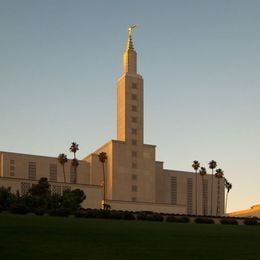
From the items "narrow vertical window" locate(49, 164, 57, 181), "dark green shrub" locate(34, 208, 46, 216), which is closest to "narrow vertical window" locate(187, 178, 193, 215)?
"narrow vertical window" locate(49, 164, 57, 181)

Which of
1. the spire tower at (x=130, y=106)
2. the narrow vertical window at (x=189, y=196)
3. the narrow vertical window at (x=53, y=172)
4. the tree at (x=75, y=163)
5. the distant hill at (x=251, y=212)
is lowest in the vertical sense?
the distant hill at (x=251, y=212)

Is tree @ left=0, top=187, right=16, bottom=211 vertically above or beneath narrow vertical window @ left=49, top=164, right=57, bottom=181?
beneath

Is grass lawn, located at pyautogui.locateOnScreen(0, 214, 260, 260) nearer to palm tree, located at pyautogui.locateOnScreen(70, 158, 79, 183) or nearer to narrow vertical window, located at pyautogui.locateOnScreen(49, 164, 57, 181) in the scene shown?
palm tree, located at pyautogui.locateOnScreen(70, 158, 79, 183)

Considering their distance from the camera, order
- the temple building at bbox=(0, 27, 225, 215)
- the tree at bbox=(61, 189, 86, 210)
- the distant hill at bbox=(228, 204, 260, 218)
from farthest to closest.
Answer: the distant hill at bbox=(228, 204, 260, 218), the temple building at bbox=(0, 27, 225, 215), the tree at bbox=(61, 189, 86, 210)

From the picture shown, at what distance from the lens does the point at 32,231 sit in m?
27.4

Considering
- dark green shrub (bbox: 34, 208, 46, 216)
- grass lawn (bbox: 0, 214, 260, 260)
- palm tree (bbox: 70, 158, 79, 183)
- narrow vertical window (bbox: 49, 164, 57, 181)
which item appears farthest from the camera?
narrow vertical window (bbox: 49, 164, 57, 181)

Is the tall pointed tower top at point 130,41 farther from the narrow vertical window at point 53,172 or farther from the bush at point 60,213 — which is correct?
the bush at point 60,213

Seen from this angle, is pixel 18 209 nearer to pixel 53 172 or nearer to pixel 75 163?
pixel 75 163

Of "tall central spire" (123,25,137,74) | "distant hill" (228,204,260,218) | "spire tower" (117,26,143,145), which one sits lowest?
"distant hill" (228,204,260,218)

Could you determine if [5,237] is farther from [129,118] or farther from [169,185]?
[169,185]

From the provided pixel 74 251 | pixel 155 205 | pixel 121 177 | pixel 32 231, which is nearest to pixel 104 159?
pixel 121 177

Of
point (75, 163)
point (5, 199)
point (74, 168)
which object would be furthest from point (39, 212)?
point (74, 168)

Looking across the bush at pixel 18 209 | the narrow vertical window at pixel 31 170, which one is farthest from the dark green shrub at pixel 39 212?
the narrow vertical window at pixel 31 170

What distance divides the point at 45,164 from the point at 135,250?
77089 millimetres
